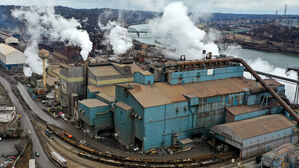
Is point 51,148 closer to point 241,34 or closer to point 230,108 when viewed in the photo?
point 230,108

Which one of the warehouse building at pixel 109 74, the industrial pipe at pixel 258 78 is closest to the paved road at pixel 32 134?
the warehouse building at pixel 109 74

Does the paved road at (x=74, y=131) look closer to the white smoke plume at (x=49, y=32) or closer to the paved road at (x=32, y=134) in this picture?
the paved road at (x=32, y=134)

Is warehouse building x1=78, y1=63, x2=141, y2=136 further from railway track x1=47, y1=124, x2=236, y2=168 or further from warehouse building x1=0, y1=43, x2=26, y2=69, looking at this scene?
warehouse building x1=0, y1=43, x2=26, y2=69

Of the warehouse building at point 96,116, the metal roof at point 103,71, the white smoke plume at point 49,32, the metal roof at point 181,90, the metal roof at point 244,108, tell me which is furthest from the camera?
the white smoke plume at point 49,32

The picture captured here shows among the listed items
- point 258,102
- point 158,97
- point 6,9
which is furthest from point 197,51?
point 6,9

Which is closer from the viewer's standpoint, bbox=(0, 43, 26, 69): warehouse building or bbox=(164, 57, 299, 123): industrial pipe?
bbox=(164, 57, 299, 123): industrial pipe

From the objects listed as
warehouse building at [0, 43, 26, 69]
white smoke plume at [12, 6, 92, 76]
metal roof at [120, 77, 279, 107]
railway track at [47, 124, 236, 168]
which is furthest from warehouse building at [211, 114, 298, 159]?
warehouse building at [0, 43, 26, 69]
